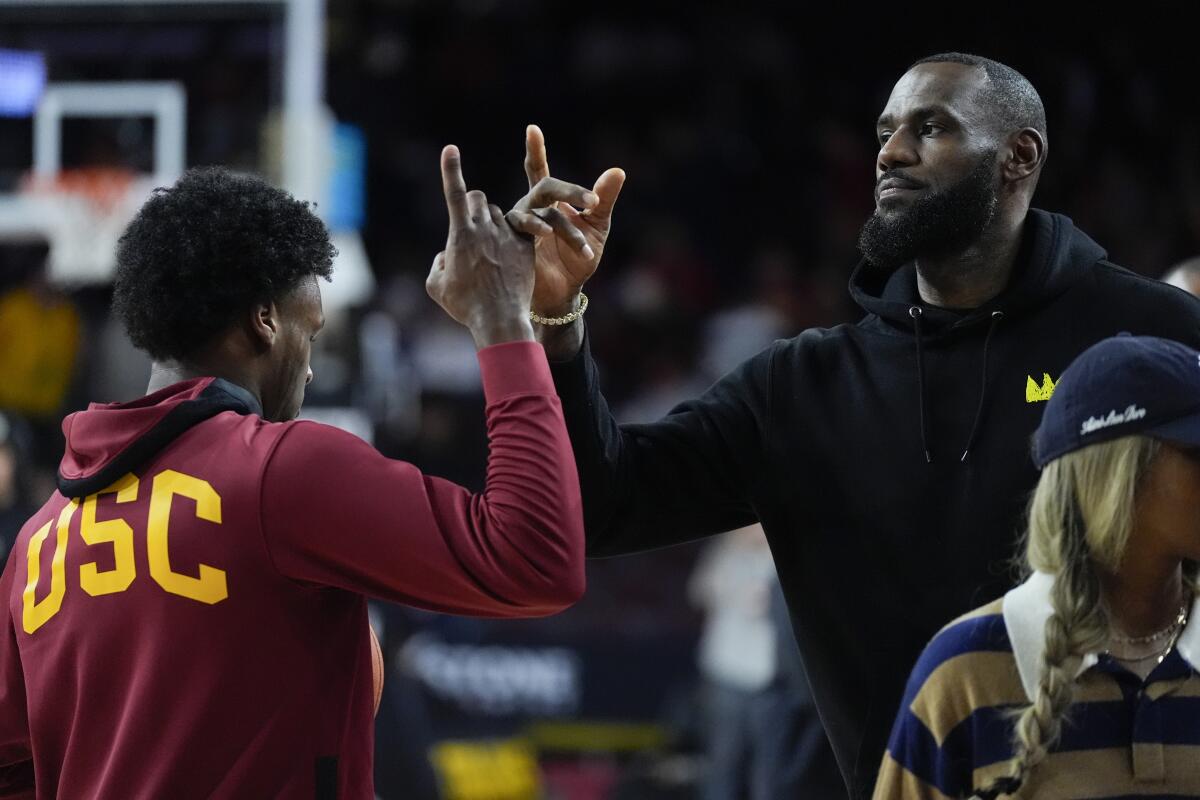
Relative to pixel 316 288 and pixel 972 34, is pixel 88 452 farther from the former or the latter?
pixel 972 34

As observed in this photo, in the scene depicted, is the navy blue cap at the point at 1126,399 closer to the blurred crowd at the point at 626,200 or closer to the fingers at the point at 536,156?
the fingers at the point at 536,156

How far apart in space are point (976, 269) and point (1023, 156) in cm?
28

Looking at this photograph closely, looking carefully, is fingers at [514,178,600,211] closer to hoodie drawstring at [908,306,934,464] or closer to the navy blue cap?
hoodie drawstring at [908,306,934,464]

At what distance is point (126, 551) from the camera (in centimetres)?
252

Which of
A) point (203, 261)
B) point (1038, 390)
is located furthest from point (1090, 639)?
point (203, 261)

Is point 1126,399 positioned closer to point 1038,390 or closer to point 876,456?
A: point 1038,390

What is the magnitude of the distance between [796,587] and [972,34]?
34.0ft

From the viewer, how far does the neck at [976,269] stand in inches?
129

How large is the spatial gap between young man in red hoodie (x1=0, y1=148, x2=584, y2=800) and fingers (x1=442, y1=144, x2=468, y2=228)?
11cm

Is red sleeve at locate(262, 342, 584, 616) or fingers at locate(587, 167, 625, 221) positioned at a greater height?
fingers at locate(587, 167, 625, 221)

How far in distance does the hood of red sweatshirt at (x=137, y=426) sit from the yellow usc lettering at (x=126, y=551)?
3cm

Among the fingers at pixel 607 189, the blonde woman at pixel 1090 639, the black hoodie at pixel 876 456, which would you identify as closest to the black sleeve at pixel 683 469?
the black hoodie at pixel 876 456

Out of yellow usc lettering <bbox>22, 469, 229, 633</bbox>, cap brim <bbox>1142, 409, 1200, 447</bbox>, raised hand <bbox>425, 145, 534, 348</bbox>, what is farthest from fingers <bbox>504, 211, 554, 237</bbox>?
cap brim <bbox>1142, 409, 1200, 447</bbox>

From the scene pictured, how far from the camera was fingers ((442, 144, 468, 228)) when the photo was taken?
2719mm
